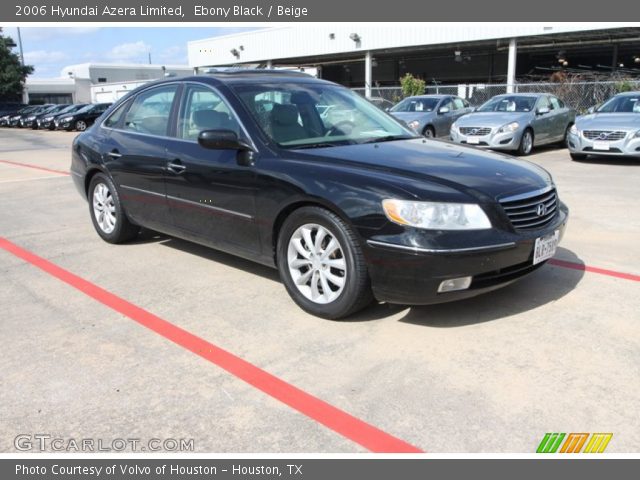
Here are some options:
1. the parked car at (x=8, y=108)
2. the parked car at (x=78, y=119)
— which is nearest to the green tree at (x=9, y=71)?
the parked car at (x=8, y=108)

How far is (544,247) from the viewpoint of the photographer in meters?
3.82

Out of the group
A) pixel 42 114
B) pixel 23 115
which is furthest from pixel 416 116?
pixel 23 115

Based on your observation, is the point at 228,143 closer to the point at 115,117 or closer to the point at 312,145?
the point at 312,145

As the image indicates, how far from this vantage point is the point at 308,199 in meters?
3.79

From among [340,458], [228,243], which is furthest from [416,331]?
[228,243]

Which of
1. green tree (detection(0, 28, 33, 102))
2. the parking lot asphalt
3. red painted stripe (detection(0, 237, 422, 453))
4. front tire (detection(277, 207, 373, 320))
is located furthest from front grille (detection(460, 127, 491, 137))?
green tree (detection(0, 28, 33, 102))

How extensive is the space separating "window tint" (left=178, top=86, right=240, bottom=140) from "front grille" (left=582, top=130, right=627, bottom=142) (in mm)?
9204

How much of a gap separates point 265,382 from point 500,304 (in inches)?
72.2

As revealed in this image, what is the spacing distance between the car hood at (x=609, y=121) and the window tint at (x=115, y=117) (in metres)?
9.29

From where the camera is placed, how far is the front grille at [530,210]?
365 centimetres

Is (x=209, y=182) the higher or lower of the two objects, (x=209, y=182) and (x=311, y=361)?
the higher

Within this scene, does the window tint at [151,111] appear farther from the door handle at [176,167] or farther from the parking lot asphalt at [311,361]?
the parking lot asphalt at [311,361]

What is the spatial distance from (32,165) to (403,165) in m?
12.5
